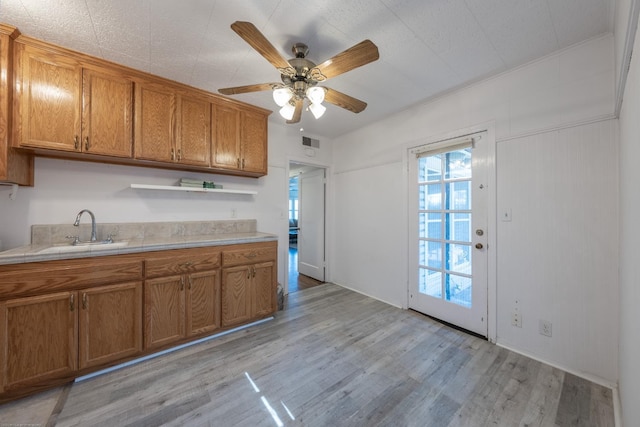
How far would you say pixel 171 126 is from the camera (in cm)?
238

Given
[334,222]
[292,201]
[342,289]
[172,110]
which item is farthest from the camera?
[292,201]

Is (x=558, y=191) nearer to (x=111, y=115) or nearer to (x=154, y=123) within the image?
(x=154, y=123)

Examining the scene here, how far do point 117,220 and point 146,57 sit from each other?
1.54 metres

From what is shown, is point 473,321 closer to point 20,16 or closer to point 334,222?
point 334,222

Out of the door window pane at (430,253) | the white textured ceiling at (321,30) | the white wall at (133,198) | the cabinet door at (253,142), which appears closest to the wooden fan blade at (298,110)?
the white textured ceiling at (321,30)

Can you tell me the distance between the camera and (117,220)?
2420 mm

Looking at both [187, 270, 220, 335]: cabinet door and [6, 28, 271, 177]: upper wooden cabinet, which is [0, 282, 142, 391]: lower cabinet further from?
[6, 28, 271, 177]: upper wooden cabinet

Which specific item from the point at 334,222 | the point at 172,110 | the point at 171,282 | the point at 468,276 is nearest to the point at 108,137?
the point at 172,110

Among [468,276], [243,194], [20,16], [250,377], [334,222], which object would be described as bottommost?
[250,377]

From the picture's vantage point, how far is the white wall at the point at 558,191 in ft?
5.71

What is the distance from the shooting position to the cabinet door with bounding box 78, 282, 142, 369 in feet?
5.92

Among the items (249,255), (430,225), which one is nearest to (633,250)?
(430,225)

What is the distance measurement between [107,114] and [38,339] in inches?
70.1

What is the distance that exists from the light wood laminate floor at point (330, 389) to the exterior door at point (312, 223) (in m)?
2.01
